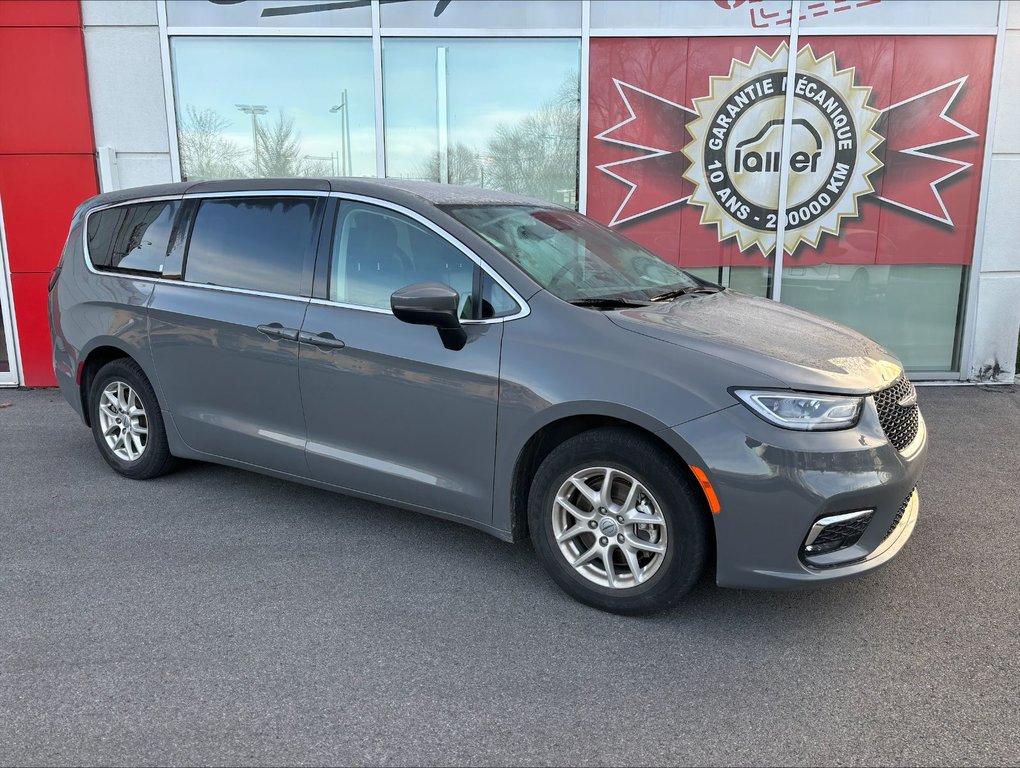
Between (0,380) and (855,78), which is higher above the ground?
(855,78)

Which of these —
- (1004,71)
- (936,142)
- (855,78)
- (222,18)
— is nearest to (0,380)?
(222,18)

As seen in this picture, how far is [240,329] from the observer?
4160 mm

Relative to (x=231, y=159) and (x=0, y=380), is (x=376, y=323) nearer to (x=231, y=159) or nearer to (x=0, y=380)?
(x=231, y=159)

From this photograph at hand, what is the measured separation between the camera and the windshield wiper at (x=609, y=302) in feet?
11.4

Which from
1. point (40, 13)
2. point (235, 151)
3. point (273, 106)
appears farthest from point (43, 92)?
point (273, 106)

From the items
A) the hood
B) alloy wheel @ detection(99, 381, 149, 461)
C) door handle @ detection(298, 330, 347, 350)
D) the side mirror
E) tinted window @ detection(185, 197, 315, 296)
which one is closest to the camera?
the hood

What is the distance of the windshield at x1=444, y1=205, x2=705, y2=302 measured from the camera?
12.0 ft

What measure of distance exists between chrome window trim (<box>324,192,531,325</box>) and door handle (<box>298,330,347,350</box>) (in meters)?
0.16

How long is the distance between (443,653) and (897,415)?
2019 mm

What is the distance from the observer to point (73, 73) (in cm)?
727

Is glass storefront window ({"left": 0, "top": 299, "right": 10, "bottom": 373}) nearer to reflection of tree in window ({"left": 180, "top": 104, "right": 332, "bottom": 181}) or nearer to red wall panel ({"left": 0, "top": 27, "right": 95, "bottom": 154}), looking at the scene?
red wall panel ({"left": 0, "top": 27, "right": 95, "bottom": 154})

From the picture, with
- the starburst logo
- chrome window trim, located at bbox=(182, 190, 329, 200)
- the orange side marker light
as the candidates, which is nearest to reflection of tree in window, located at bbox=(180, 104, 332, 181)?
chrome window trim, located at bbox=(182, 190, 329, 200)

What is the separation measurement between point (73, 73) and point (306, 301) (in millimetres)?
4973

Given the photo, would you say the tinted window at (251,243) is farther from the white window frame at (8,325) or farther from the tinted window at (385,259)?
the white window frame at (8,325)
